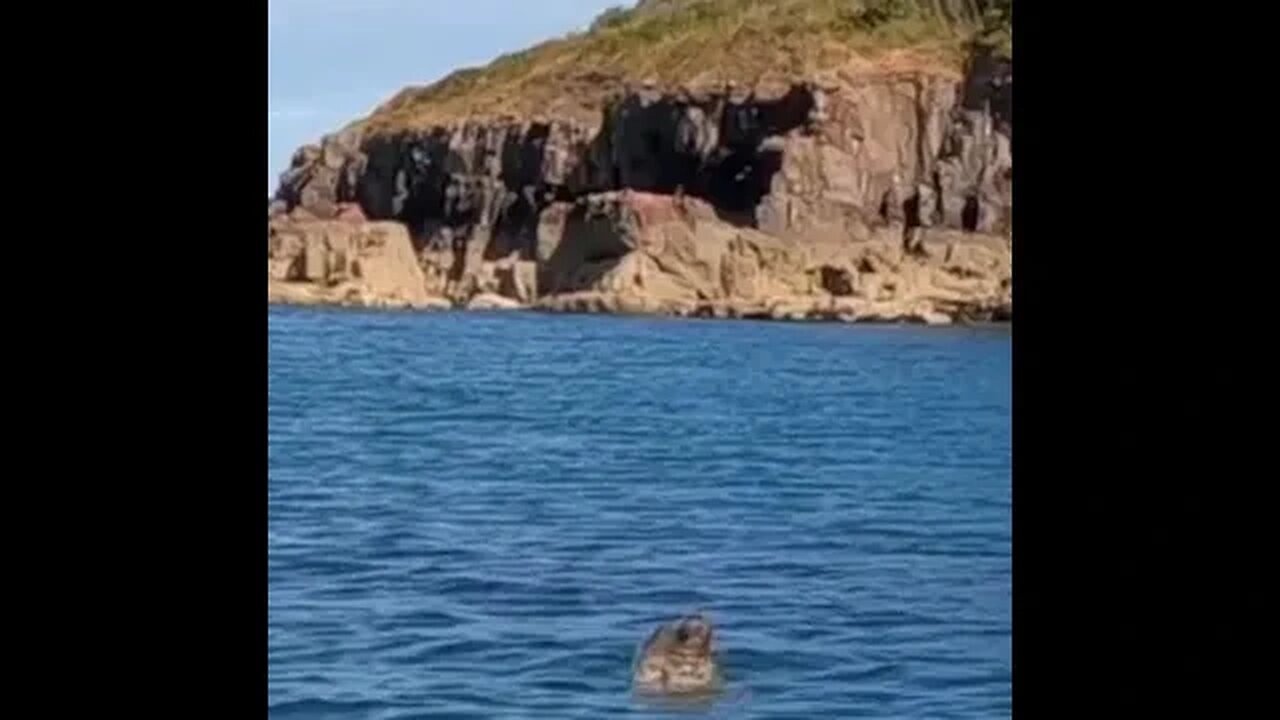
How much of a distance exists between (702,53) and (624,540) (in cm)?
5762

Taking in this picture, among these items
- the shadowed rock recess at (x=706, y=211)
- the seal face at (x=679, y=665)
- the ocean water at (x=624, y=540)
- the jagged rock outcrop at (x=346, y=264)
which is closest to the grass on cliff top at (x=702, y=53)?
the shadowed rock recess at (x=706, y=211)

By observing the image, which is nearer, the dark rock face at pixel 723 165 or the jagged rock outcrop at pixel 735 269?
the jagged rock outcrop at pixel 735 269

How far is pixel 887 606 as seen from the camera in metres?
15.7

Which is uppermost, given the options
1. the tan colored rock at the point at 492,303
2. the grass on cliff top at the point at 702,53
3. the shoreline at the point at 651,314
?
the grass on cliff top at the point at 702,53

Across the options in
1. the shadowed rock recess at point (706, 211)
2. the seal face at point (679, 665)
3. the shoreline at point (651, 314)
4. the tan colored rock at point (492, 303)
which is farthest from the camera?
the tan colored rock at point (492, 303)

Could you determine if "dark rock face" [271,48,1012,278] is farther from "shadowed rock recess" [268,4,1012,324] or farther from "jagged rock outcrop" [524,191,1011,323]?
"jagged rock outcrop" [524,191,1011,323]

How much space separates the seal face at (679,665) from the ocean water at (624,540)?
0.42 ft

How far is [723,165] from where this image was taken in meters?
68.3

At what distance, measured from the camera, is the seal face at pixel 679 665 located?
38.0 ft

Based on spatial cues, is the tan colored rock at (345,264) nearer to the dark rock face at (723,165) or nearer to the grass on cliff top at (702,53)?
the dark rock face at (723,165)

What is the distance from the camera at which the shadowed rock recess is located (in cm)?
6500

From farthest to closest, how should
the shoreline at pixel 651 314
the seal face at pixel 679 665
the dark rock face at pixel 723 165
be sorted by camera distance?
1. the dark rock face at pixel 723 165
2. the shoreline at pixel 651 314
3. the seal face at pixel 679 665
